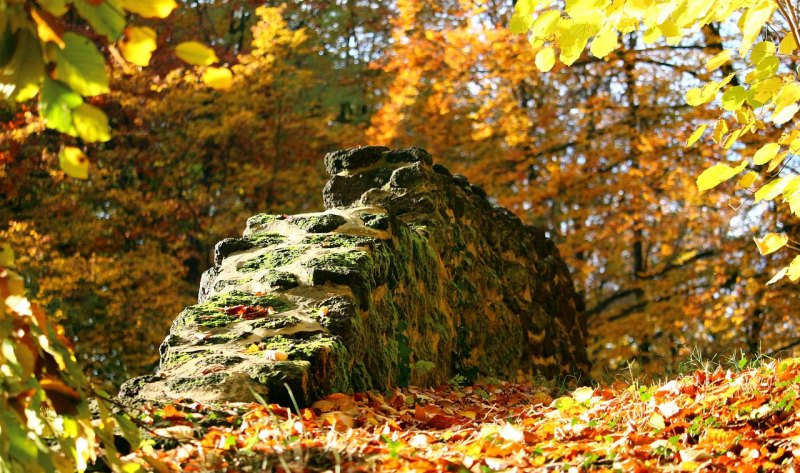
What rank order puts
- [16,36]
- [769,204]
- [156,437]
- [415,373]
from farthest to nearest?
1. [769,204]
2. [415,373]
3. [156,437]
4. [16,36]

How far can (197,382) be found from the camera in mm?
3146

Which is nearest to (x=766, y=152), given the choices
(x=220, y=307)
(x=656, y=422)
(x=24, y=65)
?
(x=656, y=422)

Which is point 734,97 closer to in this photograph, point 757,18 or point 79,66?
point 757,18

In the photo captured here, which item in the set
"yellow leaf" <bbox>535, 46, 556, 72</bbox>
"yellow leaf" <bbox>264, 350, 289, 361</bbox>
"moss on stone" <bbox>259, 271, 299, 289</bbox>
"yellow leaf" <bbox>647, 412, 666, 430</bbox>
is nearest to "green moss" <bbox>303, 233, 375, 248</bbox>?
"moss on stone" <bbox>259, 271, 299, 289</bbox>

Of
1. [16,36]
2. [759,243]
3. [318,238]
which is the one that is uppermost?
[16,36]

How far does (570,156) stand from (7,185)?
28.0ft

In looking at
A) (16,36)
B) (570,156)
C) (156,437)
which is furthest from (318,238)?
(570,156)

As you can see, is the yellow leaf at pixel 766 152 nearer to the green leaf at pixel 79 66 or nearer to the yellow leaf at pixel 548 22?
the yellow leaf at pixel 548 22

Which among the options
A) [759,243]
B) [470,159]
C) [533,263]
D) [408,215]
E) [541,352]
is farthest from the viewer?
[470,159]

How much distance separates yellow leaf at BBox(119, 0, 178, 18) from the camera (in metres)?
1.75

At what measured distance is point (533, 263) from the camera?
8.05 metres

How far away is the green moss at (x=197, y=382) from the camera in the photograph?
10.3ft

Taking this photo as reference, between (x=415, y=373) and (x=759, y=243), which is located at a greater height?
(x=759, y=243)

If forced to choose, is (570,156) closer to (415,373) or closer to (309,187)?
(309,187)
